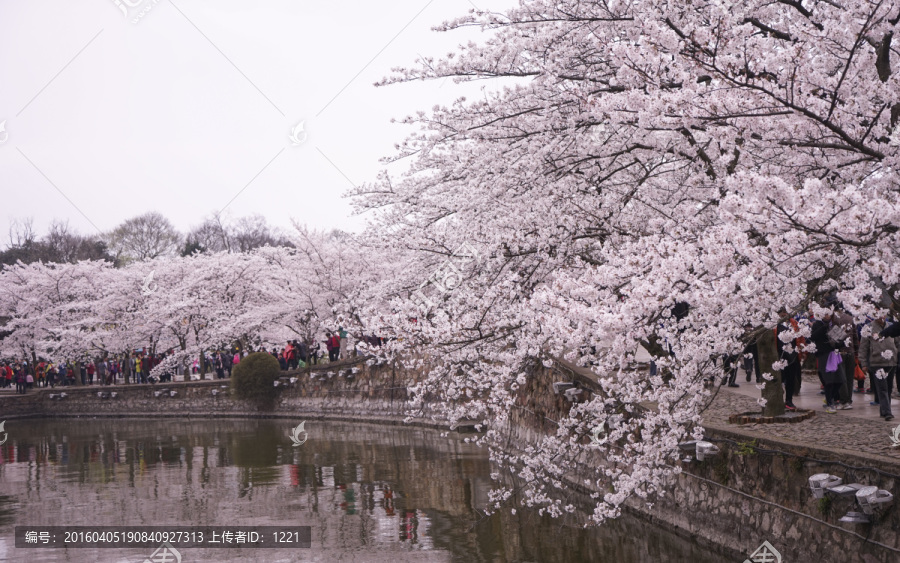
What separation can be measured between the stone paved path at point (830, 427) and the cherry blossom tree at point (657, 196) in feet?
2.26

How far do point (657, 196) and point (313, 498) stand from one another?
7269mm

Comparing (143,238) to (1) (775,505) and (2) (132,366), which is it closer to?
(2) (132,366)

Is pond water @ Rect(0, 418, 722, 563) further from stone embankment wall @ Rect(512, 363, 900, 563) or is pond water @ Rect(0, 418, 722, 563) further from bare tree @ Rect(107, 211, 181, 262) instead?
bare tree @ Rect(107, 211, 181, 262)

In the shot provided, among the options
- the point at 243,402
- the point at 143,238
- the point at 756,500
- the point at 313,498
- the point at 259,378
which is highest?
the point at 143,238

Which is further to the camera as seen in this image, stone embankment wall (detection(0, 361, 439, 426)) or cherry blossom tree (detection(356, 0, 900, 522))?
stone embankment wall (detection(0, 361, 439, 426))

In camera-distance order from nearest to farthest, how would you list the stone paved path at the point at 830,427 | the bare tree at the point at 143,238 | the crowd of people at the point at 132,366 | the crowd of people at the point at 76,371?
the stone paved path at the point at 830,427 < the crowd of people at the point at 132,366 < the crowd of people at the point at 76,371 < the bare tree at the point at 143,238

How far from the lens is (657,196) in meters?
10.6

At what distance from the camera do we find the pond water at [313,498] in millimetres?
9648

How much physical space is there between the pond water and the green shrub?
4.02 metres

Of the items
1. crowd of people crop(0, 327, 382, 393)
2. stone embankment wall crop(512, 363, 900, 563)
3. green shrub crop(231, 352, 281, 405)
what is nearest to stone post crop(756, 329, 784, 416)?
stone embankment wall crop(512, 363, 900, 563)

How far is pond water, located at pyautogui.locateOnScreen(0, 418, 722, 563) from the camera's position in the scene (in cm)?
965

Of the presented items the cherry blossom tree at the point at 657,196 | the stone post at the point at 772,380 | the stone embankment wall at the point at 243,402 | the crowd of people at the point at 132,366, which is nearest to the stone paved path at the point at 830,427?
the stone post at the point at 772,380

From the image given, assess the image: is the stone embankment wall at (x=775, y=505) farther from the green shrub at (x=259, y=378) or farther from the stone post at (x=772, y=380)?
the green shrub at (x=259, y=378)

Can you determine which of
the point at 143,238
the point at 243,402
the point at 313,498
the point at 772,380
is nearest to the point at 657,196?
the point at 772,380
